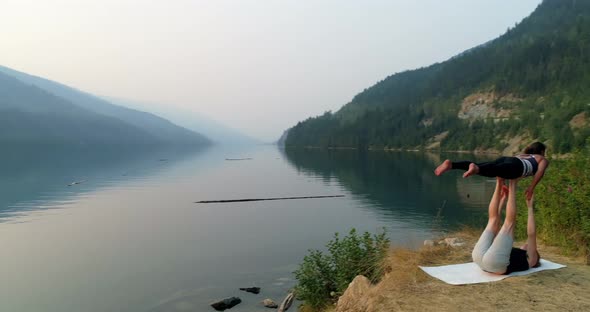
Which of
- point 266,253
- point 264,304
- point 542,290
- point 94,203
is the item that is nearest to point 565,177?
point 542,290

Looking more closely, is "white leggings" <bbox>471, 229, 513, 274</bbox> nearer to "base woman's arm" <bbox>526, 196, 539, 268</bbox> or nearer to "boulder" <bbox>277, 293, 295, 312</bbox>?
"base woman's arm" <bbox>526, 196, 539, 268</bbox>

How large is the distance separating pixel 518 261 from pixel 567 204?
446 cm

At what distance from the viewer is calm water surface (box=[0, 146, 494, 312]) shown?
23.2 meters

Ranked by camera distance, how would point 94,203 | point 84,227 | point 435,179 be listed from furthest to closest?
point 435,179, point 94,203, point 84,227

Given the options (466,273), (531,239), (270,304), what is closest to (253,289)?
(270,304)

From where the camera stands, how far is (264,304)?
2017cm

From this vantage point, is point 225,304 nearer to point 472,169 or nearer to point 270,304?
point 270,304

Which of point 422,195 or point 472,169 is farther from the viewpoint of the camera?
point 422,195

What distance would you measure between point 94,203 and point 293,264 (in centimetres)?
4049

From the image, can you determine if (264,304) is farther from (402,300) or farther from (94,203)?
(94,203)

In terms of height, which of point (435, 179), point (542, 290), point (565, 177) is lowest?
point (435, 179)

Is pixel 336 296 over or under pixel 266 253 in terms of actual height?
over

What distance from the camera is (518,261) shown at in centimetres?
1047

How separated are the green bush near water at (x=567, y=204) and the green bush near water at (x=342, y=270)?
5875 mm
